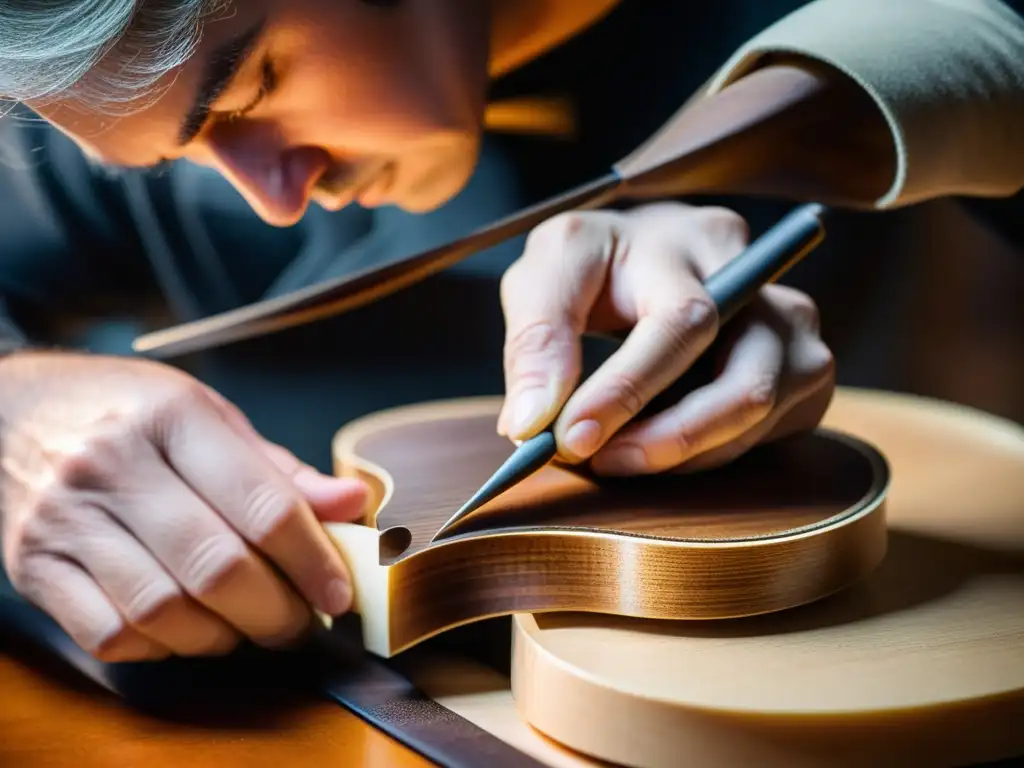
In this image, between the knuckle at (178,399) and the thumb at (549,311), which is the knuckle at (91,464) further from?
the thumb at (549,311)

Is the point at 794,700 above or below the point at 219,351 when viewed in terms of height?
above

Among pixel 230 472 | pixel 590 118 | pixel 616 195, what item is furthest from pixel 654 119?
pixel 230 472

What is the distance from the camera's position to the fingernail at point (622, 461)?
538 mm

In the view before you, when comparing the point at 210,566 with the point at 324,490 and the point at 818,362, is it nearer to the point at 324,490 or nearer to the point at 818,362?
the point at 324,490

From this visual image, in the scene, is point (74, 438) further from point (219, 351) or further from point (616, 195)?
point (219, 351)

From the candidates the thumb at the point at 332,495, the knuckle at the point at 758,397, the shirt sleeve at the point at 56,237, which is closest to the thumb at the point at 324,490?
the thumb at the point at 332,495

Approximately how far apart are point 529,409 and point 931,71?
0.31 metres

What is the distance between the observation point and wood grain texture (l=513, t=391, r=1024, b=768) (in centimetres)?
41

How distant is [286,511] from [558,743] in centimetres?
17

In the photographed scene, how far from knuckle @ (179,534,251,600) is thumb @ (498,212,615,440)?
149mm

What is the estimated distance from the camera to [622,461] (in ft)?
1.78

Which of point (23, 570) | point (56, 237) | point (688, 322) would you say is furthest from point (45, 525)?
point (56, 237)

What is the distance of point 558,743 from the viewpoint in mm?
455

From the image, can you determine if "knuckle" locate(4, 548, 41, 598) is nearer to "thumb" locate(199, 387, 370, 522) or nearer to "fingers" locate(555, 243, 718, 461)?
"thumb" locate(199, 387, 370, 522)
